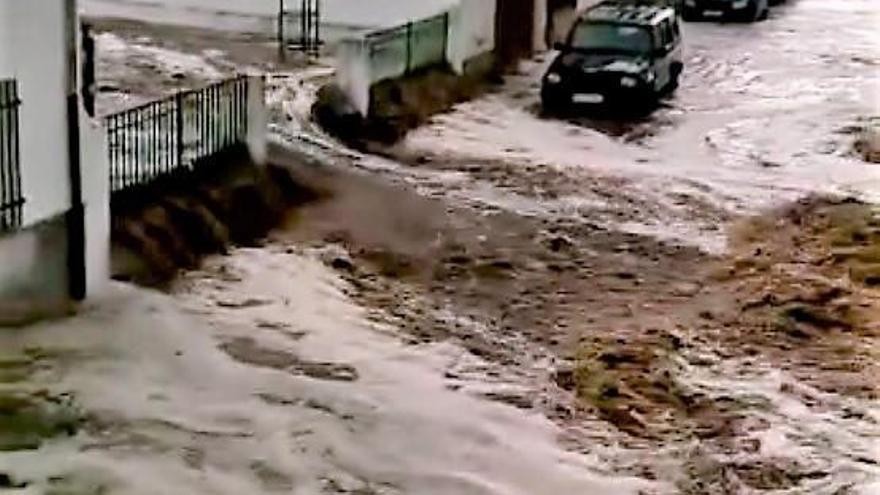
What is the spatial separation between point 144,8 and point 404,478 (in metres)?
20.6

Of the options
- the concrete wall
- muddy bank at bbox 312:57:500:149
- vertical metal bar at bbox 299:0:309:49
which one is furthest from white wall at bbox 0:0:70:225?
vertical metal bar at bbox 299:0:309:49

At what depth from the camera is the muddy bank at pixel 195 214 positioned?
15.5 metres

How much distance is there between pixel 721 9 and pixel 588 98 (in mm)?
15006

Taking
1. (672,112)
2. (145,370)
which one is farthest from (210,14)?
(145,370)

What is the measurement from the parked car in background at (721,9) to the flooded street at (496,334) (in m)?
15.4

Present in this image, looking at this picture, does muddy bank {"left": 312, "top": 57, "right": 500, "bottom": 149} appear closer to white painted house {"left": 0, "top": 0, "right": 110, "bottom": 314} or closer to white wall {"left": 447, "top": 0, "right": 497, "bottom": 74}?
white wall {"left": 447, "top": 0, "right": 497, "bottom": 74}

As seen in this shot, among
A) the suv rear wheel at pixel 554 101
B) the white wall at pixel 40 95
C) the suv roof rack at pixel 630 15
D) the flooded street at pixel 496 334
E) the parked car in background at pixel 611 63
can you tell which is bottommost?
the flooded street at pixel 496 334

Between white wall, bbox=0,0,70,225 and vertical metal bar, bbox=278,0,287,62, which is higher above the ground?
white wall, bbox=0,0,70,225

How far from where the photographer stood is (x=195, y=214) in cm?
1675

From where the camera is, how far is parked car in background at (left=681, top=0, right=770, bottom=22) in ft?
129

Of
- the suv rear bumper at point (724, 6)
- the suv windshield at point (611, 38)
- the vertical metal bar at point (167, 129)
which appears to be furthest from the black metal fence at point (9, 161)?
the suv rear bumper at point (724, 6)

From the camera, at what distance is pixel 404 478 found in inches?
446

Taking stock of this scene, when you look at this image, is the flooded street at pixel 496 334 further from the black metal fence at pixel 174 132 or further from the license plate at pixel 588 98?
the black metal fence at pixel 174 132

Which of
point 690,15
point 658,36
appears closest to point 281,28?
point 658,36
